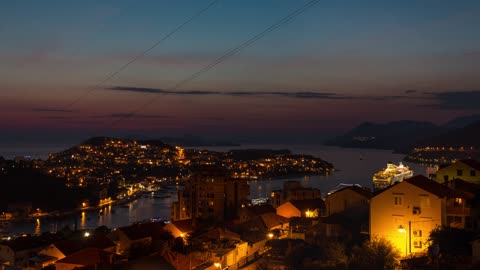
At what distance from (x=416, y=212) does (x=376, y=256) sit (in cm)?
74

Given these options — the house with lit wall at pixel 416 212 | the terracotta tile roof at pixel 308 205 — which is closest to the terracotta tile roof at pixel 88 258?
the house with lit wall at pixel 416 212

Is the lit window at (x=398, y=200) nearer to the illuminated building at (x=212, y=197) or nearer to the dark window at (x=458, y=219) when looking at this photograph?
the dark window at (x=458, y=219)

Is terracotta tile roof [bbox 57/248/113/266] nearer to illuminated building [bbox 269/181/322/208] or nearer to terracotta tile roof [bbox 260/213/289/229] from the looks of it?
terracotta tile roof [bbox 260/213/289/229]

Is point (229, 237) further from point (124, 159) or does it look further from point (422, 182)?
point (124, 159)

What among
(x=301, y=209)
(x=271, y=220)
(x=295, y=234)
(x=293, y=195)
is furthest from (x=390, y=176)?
(x=295, y=234)

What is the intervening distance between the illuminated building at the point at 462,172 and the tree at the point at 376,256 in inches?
94.9

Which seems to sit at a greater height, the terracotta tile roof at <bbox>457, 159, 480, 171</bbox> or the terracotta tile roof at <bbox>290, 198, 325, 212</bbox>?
the terracotta tile roof at <bbox>457, 159, 480, 171</bbox>

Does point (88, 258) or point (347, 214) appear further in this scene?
point (347, 214)

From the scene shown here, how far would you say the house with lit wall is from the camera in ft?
17.4

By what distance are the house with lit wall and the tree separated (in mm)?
201

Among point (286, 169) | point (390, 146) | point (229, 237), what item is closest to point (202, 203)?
point (229, 237)

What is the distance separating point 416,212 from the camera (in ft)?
17.6

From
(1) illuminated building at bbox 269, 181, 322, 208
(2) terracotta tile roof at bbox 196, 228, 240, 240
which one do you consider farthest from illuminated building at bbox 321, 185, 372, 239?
(1) illuminated building at bbox 269, 181, 322, 208

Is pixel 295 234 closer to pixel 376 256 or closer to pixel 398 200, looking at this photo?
pixel 398 200
